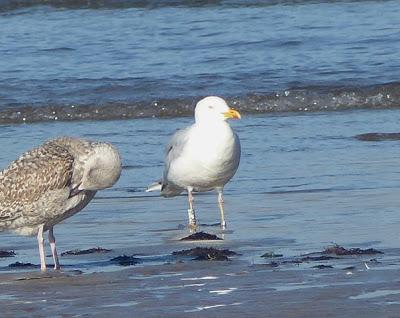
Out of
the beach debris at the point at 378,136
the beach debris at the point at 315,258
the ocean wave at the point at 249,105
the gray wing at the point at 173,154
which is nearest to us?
the beach debris at the point at 315,258

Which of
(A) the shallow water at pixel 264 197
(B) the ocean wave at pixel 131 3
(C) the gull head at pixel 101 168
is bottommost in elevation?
(A) the shallow water at pixel 264 197

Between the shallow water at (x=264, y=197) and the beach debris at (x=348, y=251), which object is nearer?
the beach debris at (x=348, y=251)

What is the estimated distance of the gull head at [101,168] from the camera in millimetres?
7320

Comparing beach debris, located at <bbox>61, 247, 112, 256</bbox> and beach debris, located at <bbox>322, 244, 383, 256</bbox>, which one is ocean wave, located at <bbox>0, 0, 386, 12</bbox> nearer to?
beach debris, located at <bbox>61, 247, 112, 256</bbox>

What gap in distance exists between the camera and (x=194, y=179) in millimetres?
9570

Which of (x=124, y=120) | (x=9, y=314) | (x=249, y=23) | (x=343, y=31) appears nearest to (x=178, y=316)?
(x=9, y=314)

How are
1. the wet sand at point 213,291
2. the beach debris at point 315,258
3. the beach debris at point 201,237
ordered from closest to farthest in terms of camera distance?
1. the wet sand at point 213,291
2. the beach debris at point 315,258
3. the beach debris at point 201,237

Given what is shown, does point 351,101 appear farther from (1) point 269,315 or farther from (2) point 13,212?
(1) point 269,315

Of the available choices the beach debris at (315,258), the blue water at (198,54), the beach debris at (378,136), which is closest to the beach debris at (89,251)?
the beach debris at (315,258)

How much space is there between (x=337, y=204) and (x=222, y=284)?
9.21ft

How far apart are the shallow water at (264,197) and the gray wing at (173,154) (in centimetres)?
14

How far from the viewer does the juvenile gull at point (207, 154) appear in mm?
9391

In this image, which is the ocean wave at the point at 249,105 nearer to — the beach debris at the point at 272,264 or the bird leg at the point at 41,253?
the bird leg at the point at 41,253

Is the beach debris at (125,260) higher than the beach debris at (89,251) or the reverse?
higher
